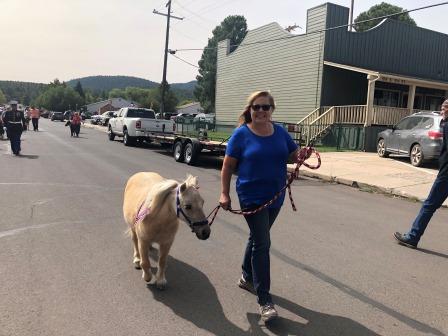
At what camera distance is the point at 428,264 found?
5496 millimetres

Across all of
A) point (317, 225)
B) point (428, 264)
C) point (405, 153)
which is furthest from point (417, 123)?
point (428, 264)

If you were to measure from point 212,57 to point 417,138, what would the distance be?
215 ft

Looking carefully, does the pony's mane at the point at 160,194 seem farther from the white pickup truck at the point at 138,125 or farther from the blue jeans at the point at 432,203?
the white pickup truck at the point at 138,125

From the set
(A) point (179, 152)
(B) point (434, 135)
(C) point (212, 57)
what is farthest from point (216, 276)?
(C) point (212, 57)

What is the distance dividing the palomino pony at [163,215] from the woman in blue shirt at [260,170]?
39cm

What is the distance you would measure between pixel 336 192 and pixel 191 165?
542 cm

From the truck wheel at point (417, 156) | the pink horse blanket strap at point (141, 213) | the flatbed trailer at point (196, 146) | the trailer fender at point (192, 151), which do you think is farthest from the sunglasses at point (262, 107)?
the truck wheel at point (417, 156)

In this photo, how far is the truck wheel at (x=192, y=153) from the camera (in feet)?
48.1

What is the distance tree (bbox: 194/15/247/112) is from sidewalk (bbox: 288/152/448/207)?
5910 centimetres

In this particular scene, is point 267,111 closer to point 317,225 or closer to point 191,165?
point 317,225

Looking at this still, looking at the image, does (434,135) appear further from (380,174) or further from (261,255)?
(261,255)

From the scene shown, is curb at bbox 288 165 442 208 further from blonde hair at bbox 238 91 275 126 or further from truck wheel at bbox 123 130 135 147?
truck wheel at bbox 123 130 135 147

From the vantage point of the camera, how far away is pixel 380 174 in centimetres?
1342

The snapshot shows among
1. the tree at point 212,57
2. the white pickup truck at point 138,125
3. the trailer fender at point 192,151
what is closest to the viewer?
the trailer fender at point 192,151
